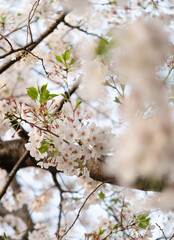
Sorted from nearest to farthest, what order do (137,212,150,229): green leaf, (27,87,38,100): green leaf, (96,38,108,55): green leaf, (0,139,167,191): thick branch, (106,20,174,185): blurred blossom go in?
1. (106,20,174,185): blurred blossom
2. (96,38,108,55): green leaf
3. (0,139,167,191): thick branch
4. (27,87,38,100): green leaf
5. (137,212,150,229): green leaf

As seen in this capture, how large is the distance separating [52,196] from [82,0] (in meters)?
3.56

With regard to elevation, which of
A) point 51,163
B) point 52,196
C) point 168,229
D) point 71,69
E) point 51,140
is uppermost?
point 71,69

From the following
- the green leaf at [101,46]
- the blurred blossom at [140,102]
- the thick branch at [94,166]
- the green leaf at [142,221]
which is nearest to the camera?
the blurred blossom at [140,102]

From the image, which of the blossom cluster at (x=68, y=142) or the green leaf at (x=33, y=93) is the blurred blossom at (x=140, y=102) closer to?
the blossom cluster at (x=68, y=142)

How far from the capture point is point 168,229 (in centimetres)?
179

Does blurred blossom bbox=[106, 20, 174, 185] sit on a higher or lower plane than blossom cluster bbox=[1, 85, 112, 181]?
higher

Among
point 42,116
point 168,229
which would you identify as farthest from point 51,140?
point 168,229

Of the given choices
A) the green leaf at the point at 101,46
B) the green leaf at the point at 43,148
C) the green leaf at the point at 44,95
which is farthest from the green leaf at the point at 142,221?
the green leaf at the point at 101,46

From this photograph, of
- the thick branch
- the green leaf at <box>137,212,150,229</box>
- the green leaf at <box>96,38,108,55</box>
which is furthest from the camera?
the green leaf at <box>137,212,150,229</box>

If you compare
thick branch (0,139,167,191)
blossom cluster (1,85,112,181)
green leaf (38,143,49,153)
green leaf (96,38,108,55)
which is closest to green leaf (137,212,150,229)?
thick branch (0,139,167,191)

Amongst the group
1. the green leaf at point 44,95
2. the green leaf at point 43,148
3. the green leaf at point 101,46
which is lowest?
the green leaf at point 43,148

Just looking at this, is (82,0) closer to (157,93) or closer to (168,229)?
(157,93)

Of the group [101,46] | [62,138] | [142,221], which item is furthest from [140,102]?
[142,221]

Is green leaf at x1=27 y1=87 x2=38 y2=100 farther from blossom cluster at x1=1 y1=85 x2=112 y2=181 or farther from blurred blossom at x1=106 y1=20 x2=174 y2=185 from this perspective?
blurred blossom at x1=106 y1=20 x2=174 y2=185
